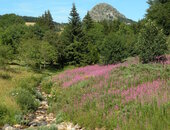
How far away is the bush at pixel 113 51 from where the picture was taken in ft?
82.9

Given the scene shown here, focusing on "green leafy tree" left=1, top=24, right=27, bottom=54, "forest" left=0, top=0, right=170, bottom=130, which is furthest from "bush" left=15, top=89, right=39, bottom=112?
"green leafy tree" left=1, top=24, right=27, bottom=54

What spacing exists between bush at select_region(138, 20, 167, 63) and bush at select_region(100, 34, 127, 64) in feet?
21.1

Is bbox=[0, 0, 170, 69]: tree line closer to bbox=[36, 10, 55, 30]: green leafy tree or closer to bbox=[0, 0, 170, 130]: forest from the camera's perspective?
bbox=[0, 0, 170, 130]: forest

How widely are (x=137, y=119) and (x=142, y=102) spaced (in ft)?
3.22

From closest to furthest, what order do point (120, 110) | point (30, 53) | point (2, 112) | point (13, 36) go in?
point (120, 110) → point (2, 112) → point (30, 53) → point (13, 36)

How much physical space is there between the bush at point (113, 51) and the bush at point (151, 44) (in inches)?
254

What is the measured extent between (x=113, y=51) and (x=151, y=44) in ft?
23.7

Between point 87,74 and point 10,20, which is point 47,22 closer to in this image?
point 10,20

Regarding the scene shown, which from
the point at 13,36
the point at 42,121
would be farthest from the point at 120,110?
A: the point at 13,36

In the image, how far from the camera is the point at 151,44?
1856cm

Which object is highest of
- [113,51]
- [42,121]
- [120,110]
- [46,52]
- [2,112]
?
[46,52]

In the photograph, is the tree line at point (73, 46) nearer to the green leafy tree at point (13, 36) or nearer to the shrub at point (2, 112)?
the green leafy tree at point (13, 36)

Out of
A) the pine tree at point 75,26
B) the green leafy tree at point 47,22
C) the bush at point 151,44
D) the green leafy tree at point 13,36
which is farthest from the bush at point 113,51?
the green leafy tree at point 47,22

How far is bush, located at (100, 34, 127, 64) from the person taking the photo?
25.3 metres
